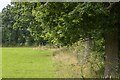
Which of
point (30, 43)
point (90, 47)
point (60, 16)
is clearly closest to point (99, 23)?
point (60, 16)

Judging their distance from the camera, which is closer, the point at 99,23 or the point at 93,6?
the point at 93,6

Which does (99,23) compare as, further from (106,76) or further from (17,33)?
(17,33)

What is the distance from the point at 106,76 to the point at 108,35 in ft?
4.48

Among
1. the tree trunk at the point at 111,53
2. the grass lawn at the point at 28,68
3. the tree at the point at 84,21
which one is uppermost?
the tree at the point at 84,21

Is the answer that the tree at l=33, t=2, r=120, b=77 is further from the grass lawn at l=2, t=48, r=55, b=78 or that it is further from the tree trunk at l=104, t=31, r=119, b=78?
the grass lawn at l=2, t=48, r=55, b=78

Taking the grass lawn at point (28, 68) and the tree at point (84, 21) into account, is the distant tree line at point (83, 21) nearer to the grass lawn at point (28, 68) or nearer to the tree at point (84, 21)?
the tree at point (84, 21)

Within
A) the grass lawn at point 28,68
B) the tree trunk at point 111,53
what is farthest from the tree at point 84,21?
the grass lawn at point 28,68

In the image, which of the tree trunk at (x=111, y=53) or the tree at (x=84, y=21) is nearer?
the tree at (x=84, y=21)

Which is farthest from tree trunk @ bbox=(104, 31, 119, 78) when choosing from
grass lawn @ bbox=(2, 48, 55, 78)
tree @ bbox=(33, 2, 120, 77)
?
grass lawn @ bbox=(2, 48, 55, 78)

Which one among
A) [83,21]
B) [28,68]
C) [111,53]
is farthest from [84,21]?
[28,68]

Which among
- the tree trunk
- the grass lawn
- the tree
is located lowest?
the grass lawn

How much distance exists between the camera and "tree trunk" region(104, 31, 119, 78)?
978 centimetres

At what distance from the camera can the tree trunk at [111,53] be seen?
9781 millimetres

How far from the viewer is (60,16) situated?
360 inches
